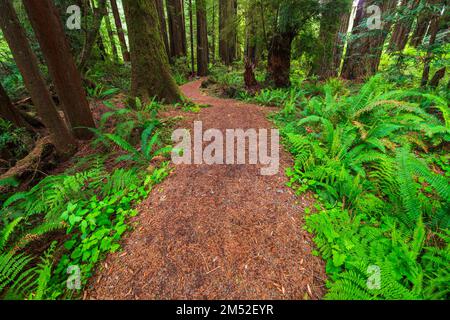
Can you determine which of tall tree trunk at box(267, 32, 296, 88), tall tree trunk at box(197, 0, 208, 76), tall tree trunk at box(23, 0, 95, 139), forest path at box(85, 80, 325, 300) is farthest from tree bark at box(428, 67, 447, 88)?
tall tree trunk at box(197, 0, 208, 76)

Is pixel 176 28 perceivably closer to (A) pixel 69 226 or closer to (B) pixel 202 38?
(B) pixel 202 38

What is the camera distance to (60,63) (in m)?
3.60

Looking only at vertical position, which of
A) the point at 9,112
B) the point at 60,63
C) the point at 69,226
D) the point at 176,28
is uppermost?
the point at 176,28

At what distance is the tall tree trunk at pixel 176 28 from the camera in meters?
13.1

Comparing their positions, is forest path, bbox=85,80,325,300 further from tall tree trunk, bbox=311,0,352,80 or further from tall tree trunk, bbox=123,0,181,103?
tall tree trunk, bbox=311,0,352,80

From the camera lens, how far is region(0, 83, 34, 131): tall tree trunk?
4.23m

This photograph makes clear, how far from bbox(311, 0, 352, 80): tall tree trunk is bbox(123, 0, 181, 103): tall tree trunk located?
16.9 ft

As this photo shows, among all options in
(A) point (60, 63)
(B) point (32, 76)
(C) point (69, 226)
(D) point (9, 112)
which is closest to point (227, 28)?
(A) point (60, 63)

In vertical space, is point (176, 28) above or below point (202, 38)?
above

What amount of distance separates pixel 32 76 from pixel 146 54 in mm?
2538

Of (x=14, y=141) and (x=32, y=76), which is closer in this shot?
(x=32, y=76)

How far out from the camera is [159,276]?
180 cm
